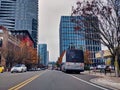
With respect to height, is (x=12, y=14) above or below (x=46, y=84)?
above

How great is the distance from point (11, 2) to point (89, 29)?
531ft

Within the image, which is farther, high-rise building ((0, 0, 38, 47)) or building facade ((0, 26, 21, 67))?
high-rise building ((0, 0, 38, 47))

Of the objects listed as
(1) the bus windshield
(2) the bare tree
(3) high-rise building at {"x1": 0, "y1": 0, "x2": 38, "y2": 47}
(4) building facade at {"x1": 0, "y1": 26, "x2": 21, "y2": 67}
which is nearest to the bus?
(1) the bus windshield

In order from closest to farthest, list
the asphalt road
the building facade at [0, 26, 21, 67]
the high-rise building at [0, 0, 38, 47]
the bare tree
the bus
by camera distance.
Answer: the asphalt road, the bare tree, the bus, the building facade at [0, 26, 21, 67], the high-rise building at [0, 0, 38, 47]

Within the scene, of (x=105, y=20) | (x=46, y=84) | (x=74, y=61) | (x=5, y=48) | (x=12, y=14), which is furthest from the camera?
(x=12, y=14)

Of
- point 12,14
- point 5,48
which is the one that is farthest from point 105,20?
point 12,14

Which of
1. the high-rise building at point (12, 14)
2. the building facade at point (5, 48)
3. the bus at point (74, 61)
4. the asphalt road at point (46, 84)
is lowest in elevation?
the asphalt road at point (46, 84)

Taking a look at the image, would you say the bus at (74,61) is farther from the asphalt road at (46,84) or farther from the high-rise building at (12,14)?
the high-rise building at (12,14)

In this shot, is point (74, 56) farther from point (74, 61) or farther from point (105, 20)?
point (105, 20)

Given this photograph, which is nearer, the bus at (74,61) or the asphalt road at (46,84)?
the asphalt road at (46,84)

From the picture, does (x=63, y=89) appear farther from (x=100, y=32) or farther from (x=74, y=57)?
(x=74, y=57)

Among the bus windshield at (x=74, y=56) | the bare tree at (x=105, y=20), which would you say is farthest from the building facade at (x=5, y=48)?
the bare tree at (x=105, y=20)

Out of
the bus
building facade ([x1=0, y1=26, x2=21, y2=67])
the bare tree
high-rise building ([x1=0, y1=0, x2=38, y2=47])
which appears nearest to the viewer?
the bare tree

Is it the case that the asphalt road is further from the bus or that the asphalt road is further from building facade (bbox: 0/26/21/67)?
building facade (bbox: 0/26/21/67)
